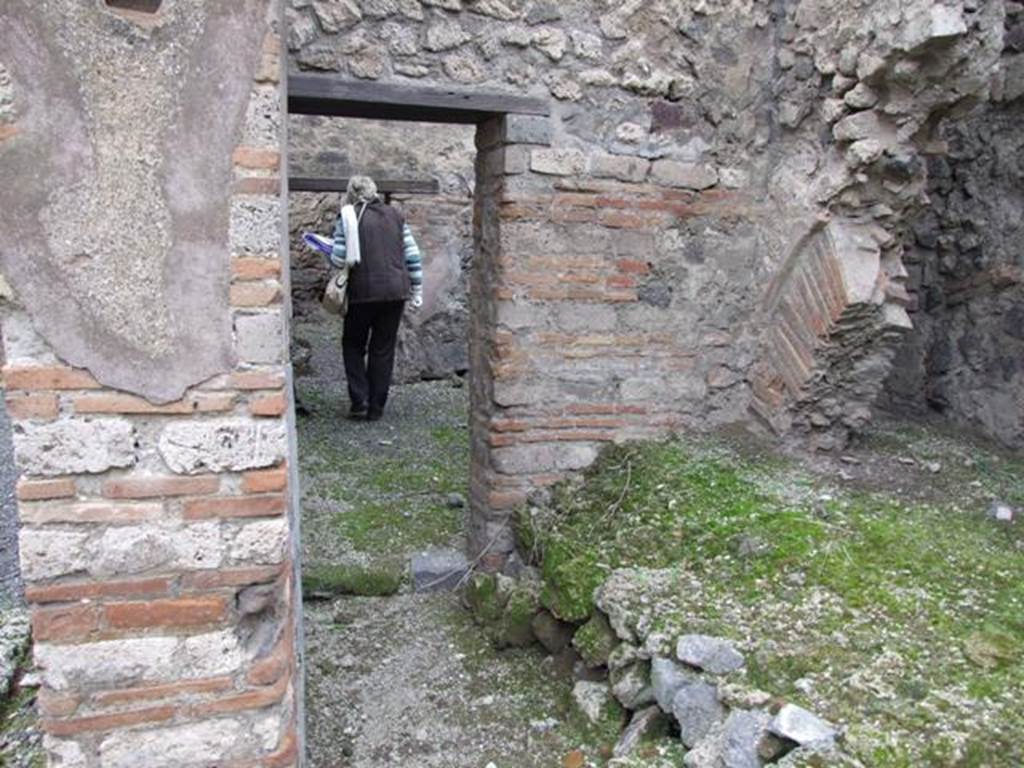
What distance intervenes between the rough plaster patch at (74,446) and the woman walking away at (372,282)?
3945 mm

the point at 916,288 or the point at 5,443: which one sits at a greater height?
the point at 916,288

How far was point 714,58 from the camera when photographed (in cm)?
372

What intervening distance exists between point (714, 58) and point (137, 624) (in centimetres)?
332

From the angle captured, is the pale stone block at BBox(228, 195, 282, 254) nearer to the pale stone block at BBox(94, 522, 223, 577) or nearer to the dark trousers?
the pale stone block at BBox(94, 522, 223, 577)

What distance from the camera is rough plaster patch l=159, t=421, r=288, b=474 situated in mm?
1935

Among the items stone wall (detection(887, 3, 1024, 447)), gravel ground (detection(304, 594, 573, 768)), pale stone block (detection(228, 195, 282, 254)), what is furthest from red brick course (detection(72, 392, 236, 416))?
stone wall (detection(887, 3, 1024, 447))

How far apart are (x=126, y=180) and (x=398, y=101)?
5.46 ft

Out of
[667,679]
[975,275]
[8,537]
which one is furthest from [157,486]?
[975,275]

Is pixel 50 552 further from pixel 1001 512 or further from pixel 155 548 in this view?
pixel 1001 512

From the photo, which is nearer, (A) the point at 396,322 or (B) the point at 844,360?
(B) the point at 844,360

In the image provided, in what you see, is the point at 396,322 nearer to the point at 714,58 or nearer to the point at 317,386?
the point at 317,386

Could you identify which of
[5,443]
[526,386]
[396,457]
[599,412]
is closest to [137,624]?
[526,386]

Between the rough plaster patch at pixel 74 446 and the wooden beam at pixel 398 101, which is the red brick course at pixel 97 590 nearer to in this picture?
the rough plaster patch at pixel 74 446

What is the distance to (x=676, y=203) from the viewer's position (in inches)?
147
